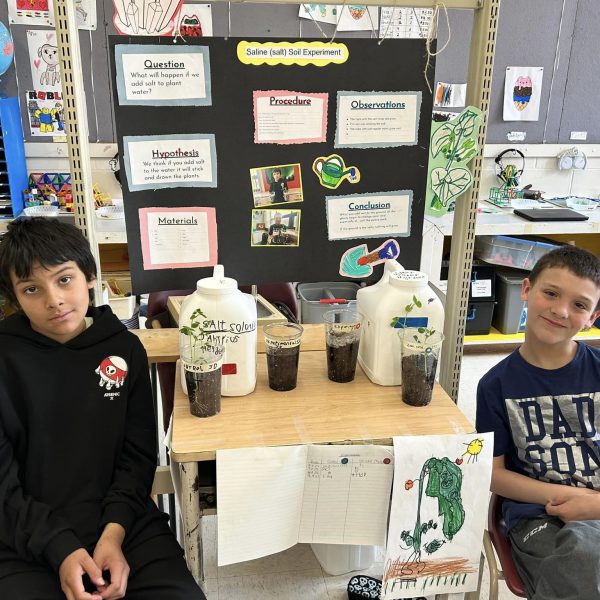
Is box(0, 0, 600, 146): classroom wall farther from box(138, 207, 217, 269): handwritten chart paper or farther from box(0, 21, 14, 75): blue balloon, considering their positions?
box(138, 207, 217, 269): handwritten chart paper

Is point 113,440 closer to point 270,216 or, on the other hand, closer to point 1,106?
point 270,216

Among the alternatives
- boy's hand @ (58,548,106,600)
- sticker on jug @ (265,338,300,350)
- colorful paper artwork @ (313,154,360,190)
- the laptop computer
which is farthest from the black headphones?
boy's hand @ (58,548,106,600)

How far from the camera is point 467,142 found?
59.6 inches

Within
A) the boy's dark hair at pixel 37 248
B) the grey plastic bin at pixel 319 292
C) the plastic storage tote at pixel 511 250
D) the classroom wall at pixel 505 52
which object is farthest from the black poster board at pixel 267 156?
the classroom wall at pixel 505 52

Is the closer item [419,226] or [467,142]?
[467,142]

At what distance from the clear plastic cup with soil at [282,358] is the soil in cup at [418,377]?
0.80 feet

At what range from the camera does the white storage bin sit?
1812 mm

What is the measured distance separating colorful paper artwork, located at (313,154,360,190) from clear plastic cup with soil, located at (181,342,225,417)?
0.53 metres

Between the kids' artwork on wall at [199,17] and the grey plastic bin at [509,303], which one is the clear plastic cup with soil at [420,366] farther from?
the kids' artwork on wall at [199,17]

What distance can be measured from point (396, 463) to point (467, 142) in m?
0.83

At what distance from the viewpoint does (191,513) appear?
46.3 inches

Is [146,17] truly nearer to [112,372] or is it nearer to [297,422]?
[112,372]

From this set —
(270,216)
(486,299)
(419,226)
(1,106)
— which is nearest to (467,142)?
(419,226)

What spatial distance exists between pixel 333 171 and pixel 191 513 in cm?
87
